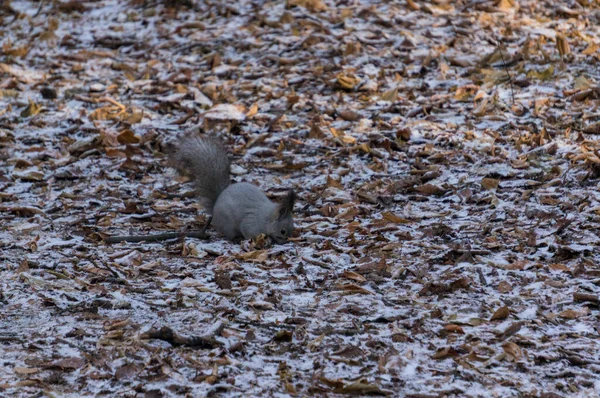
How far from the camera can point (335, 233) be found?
16.7 feet

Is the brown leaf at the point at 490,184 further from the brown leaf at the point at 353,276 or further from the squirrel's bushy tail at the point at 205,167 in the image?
the squirrel's bushy tail at the point at 205,167

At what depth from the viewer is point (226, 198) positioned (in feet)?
17.4

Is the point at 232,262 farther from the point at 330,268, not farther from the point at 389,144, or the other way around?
the point at 389,144

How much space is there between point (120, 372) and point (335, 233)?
2.06 meters

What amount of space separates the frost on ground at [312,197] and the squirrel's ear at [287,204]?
0.22 metres

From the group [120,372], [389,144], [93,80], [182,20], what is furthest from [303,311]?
[182,20]

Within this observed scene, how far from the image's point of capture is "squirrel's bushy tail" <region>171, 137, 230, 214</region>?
550 centimetres

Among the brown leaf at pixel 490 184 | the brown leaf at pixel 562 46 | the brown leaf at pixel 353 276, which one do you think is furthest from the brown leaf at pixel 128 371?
the brown leaf at pixel 562 46

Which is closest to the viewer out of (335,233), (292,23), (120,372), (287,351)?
(120,372)

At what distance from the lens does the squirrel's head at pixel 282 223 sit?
16.2ft

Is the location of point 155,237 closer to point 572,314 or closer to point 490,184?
point 490,184

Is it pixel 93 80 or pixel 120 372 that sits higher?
pixel 120 372

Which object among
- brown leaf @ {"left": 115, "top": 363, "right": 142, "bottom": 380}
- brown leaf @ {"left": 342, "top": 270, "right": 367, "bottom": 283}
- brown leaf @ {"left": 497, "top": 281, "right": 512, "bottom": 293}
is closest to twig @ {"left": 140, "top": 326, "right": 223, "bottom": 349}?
brown leaf @ {"left": 115, "top": 363, "right": 142, "bottom": 380}

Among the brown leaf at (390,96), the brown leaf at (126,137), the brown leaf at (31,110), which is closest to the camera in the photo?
the brown leaf at (126,137)
